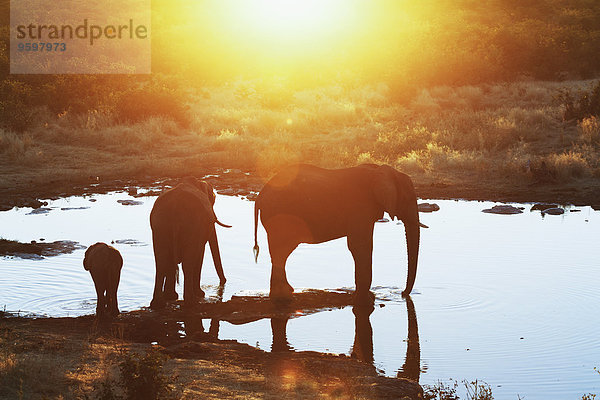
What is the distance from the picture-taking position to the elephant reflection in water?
8.73 m

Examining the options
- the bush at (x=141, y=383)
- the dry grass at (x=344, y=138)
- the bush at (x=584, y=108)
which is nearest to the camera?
the bush at (x=141, y=383)

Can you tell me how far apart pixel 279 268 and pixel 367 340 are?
2.11m

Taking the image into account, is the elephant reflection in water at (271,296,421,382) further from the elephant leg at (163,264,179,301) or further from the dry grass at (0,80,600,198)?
the dry grass at (0,80,600,198)

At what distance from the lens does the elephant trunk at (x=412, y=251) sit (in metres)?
11.6

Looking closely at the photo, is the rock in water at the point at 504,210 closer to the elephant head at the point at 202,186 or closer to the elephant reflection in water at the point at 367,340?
the elephant reflection in water at the point at 367,340

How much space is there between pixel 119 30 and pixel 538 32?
103ft

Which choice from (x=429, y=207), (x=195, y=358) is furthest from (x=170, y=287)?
(x=429, y=207)

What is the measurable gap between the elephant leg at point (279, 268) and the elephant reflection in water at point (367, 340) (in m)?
0.77

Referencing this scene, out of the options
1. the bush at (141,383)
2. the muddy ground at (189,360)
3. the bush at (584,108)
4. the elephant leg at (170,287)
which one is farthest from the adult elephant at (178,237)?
the bush at (584,108)

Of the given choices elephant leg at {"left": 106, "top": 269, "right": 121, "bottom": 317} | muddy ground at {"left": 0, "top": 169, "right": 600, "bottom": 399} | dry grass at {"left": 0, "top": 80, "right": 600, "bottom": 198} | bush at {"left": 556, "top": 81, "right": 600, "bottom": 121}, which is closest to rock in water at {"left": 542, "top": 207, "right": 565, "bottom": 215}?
dry grass at {"left": 0, "top": 80, "right": 600, "bottom": 198}

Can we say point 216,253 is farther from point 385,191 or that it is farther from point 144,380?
point 144,380

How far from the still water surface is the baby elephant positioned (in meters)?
0.88

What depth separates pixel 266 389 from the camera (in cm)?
734

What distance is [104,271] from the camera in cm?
963
